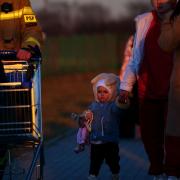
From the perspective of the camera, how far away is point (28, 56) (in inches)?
295

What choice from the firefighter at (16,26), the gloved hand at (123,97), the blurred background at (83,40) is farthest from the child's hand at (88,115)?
the blurred background at (83,40)

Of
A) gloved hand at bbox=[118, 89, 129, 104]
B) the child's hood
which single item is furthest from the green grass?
gloved hand at bbox=[118, 89, 129, 104]

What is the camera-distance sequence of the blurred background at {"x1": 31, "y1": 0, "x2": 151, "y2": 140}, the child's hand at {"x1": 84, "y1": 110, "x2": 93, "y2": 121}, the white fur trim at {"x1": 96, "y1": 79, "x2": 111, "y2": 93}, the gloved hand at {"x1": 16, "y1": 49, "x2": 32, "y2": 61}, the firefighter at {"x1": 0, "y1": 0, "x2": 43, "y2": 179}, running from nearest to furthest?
the gloved hand at {"x1": 16, "y1": 49, "x2": 32, "y2": 61} → the firefighter at {"x1": 0, "y1": 0, "x2": 43, "y2": 179} → the child's hand at {"x1": 84, "y1": 110, "x2": 93, "y2": 121} → the white fur trim at {"x1": 96, "y1": 79, "x2": 111, "y2": 93} → the blurred background at {"x1": 31, "y1": 0, "x2": 151, "y2": 140}

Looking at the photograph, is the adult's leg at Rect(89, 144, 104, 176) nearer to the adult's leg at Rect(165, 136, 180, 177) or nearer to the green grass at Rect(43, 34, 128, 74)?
the adult's leg at Rect(165, 136, 180, 177)

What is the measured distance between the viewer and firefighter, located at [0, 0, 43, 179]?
7.96 m

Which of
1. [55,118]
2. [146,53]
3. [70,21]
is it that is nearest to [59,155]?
[146,53]

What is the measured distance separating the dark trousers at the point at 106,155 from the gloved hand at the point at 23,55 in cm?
184

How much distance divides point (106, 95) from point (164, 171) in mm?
1541

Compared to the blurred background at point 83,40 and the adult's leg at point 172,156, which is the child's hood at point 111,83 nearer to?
the adult's leg at point 172,156

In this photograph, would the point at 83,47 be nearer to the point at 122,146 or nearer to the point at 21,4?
the point at 122,146

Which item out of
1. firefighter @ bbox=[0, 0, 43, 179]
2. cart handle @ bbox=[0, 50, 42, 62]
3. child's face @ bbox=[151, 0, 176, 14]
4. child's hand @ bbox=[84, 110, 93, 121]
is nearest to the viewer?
cart handle @ bbox=[0, 50, 42, 62]

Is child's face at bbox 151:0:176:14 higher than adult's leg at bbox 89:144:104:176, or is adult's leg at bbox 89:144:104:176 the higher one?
child's face at bbox 151:0:176:14

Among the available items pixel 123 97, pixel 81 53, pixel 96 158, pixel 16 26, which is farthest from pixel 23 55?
pixel 81 53

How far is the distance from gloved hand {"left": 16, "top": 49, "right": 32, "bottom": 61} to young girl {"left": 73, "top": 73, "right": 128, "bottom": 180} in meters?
1.56
